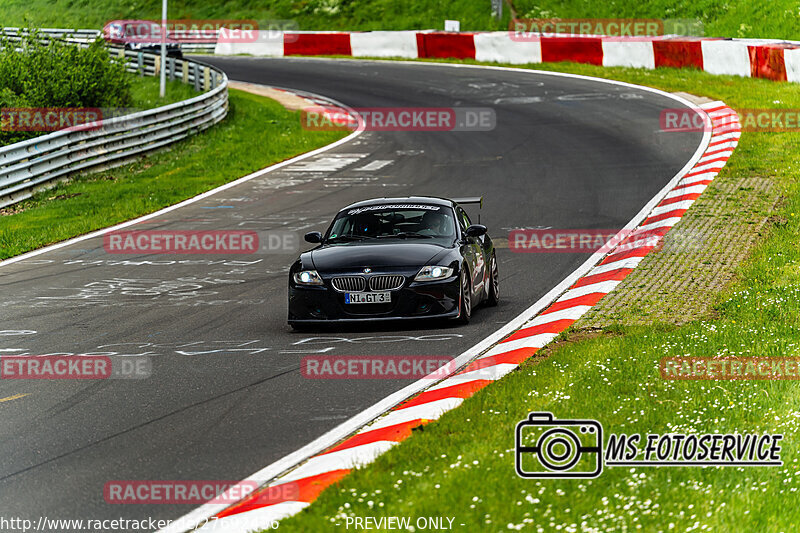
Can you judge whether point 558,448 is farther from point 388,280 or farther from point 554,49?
point 554,49

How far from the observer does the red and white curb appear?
21.3ft

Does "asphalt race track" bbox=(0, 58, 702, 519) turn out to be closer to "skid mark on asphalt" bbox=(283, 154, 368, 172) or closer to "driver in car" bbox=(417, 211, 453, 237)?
"skid mark on asphalt" bbox=(283, 154, 368, 172)

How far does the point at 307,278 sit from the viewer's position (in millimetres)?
11922

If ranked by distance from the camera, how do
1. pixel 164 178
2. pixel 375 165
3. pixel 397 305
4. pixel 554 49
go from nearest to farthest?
pixel 397 305 → pixel 164 178 → pixel 375 165 → pixel 554 49

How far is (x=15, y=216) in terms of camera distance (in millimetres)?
21406

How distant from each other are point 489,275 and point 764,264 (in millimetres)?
3346

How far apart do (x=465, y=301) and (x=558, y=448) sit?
5249 millimetres

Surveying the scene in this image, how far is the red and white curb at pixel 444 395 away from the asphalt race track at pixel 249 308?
0.37m

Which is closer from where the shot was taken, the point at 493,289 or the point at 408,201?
the point at 493,289

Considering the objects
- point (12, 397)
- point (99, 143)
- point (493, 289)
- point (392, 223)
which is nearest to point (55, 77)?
point (99, 143)

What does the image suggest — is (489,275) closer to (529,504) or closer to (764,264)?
(764,264)

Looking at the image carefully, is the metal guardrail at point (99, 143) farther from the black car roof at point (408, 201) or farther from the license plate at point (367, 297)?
the license plate at point (367, 297)

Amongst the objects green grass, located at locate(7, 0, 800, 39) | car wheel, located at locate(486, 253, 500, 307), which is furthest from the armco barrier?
car wheel, located at locate(486, 253, 500, 307)

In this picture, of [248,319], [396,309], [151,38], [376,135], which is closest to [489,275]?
[396,309]
